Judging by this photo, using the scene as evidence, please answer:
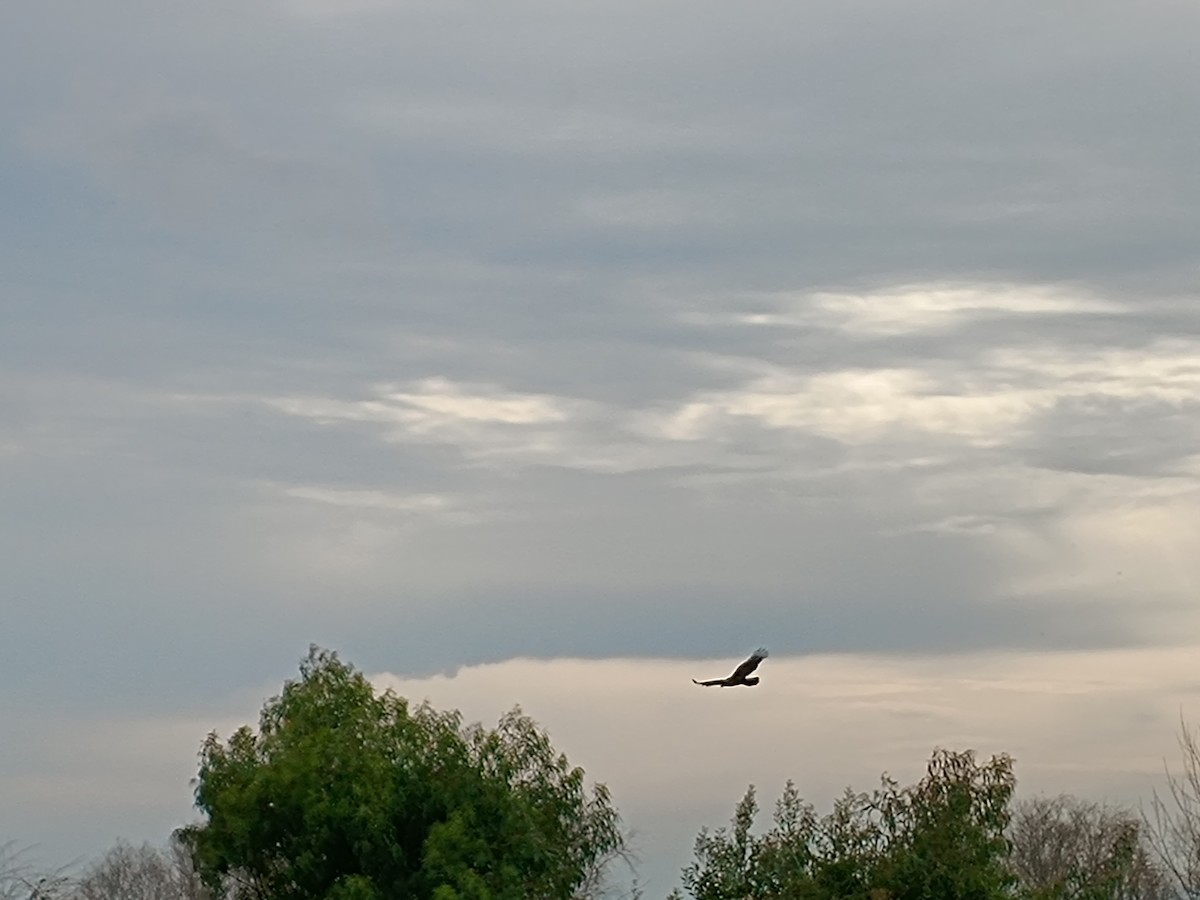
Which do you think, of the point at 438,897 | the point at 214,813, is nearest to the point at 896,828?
the point at 438,897

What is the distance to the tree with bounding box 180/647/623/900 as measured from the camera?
35.9 meters

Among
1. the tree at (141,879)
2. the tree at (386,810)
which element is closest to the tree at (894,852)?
the tree at (386,810)

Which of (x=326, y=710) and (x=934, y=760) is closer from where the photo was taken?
(x=934, y=760)

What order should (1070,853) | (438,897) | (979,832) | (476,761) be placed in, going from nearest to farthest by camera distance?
(979,832), (438,897), (476,761), (1070,853)

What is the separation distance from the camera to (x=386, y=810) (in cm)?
3616

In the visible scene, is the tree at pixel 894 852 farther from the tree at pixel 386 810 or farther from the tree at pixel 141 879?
the tree at pixel 141 879

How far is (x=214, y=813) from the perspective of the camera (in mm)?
37938

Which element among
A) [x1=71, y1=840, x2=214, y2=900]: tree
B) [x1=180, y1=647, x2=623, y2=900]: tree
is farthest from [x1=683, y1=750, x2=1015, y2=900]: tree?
[x1=71, y1=840, x2=214, y2=900]: tree

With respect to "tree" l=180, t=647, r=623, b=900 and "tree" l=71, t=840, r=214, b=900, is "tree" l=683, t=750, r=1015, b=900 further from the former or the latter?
"tree" l=71, t=840, r=214, b=900

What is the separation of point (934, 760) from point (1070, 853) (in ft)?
146

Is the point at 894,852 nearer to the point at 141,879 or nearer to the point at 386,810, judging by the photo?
the point at 386,810

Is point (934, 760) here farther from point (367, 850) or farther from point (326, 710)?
point (326, 710)

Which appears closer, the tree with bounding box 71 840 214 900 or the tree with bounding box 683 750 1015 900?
the tree with bounding box 683 750 1015 900

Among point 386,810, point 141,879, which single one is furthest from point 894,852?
point 141,879
